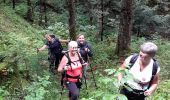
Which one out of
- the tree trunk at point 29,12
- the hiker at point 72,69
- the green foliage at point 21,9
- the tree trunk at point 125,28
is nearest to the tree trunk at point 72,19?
the tree trunk at point 125,28

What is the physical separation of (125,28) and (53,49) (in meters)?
4.48

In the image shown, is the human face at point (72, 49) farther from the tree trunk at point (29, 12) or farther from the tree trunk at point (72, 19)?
the tree trunk at point (29, 12)

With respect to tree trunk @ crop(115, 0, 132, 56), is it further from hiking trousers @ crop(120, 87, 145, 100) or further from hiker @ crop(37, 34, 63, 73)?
hiking trousers @ crop(120, 87, 145, 100)

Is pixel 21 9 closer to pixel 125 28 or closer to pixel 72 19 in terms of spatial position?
pixel 72 19

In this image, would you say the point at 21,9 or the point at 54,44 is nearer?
the point at 54,44

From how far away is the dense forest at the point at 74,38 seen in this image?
309 inches

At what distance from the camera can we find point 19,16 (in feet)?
95.4

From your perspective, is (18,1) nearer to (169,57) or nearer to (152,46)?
(169,57)

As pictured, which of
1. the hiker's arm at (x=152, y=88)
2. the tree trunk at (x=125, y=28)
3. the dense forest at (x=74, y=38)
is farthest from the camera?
the tree trunk at (x=125, y=28)

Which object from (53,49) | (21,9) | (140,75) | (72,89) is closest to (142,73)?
(140,75)

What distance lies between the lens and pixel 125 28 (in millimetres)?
16719

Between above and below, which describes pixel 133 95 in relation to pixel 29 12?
above

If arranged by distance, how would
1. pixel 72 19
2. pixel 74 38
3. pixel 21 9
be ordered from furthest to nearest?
pixel 21 9 → pixel 74 38 → pixel 72 19

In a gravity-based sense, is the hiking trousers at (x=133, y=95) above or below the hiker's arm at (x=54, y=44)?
above
